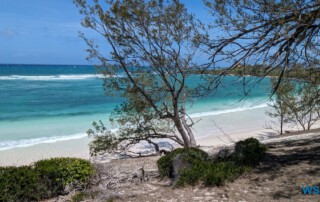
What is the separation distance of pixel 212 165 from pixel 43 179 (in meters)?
3.32

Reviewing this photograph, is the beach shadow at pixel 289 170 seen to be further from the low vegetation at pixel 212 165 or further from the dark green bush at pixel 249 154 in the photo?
the low vegetation at pixel 212 165

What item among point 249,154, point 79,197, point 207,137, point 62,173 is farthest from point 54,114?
point 249,154

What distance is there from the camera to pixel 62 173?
7152 mm

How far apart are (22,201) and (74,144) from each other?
12.3 m

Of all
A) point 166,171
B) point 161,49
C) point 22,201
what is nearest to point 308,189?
point 166,171

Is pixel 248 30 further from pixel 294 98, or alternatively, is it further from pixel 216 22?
pixel 294 98

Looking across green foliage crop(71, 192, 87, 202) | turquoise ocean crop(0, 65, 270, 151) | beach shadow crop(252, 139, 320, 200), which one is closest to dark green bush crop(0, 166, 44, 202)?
green foliage crop(71, 192, 87, 202)

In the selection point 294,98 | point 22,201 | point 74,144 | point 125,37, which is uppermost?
point 125,37

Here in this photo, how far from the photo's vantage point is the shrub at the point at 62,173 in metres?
7.03

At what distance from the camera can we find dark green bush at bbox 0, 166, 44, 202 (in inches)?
254

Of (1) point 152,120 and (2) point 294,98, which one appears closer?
(1) point 152,120

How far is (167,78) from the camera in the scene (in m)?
11.3

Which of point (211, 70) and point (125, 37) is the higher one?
point (125, 37)

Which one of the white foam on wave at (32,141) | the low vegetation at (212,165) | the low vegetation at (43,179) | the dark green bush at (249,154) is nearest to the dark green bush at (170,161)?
the low vegetation at (212,165)
